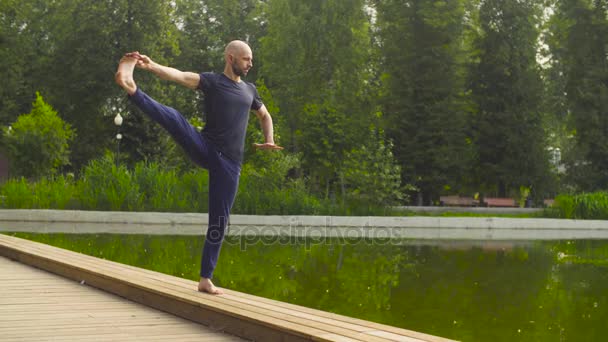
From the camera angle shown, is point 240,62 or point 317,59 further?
point 317,59

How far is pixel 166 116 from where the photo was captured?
5.04m

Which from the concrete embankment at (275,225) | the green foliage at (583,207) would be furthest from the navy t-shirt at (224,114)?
the green foliage at (583,207)

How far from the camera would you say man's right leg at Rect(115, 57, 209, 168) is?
15.4 feet

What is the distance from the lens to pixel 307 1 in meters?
33.3

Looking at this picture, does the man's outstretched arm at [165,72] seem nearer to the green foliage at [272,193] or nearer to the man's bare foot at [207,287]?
the man's bare foot at [207,287]

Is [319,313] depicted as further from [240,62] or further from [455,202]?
[455,202]

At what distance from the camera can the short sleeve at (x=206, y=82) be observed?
17.9 feet

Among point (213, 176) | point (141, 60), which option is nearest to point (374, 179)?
point (213, 176)

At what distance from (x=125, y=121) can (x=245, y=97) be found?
32776 millimetres

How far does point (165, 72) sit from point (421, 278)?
5.21 meters

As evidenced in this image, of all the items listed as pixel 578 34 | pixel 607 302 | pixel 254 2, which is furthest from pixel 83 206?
pixel 254 2

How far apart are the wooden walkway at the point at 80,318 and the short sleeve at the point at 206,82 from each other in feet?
5.28

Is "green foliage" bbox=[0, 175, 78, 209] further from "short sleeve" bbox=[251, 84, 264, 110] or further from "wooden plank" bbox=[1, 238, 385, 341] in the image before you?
"short sleeve" bbox=[251, 84, 264, 110]

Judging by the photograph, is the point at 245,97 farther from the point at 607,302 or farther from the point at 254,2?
the point at 254,2
